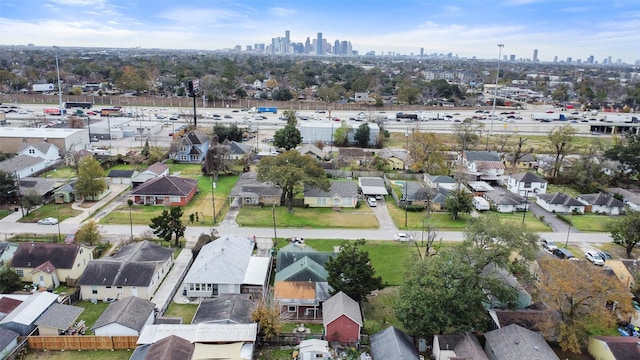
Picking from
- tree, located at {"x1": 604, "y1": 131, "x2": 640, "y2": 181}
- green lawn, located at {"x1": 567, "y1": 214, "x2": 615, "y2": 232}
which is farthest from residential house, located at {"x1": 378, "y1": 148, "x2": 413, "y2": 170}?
tree, located at {"x1": 604, "y1": 131, "x2": 640, "y2": 181}

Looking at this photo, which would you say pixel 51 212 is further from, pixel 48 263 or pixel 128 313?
pixel 128 313

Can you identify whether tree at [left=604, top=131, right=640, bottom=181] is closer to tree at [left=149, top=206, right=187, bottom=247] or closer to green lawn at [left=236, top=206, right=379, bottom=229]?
green lawn at [left=236, top=206, right=379, bottom=229]

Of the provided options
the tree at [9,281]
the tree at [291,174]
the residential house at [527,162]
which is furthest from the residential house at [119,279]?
the residential house at [527,162]

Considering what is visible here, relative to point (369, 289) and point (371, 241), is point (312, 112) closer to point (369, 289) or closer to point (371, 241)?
point (371, 241)

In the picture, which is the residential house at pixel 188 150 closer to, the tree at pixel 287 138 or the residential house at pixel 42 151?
the tree at pixel 287 138

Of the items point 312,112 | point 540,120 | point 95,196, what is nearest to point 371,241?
point 95,196
